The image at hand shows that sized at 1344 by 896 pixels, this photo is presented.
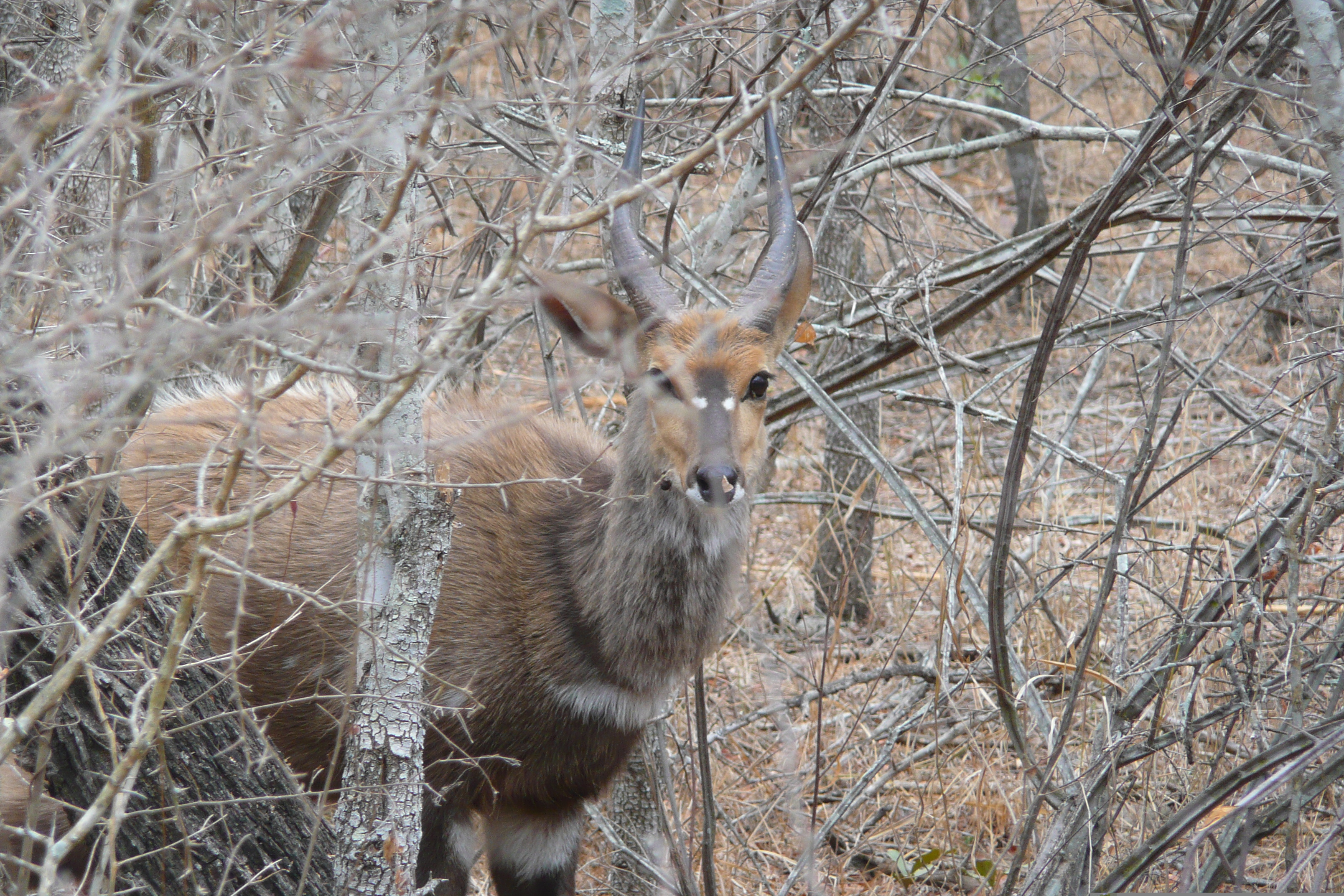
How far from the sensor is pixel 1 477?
9.56ft

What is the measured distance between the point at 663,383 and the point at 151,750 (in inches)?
72.9

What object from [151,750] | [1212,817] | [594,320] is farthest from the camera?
[1212,817]

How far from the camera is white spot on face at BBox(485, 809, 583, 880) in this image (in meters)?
4.42

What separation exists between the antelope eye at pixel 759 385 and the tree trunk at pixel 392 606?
123 cm

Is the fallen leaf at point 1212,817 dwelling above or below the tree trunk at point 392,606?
below

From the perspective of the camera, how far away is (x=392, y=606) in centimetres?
311

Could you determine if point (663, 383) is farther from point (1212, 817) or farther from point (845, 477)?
Result: point (845, 477)

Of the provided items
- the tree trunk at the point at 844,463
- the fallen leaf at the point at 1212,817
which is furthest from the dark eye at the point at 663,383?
the fallen leaf at the point at 1212,817

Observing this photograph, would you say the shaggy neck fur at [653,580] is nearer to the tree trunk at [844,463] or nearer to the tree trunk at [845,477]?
the tree trunk at [844,463]

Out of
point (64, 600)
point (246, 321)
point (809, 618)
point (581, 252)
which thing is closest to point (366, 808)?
point (64, 600)

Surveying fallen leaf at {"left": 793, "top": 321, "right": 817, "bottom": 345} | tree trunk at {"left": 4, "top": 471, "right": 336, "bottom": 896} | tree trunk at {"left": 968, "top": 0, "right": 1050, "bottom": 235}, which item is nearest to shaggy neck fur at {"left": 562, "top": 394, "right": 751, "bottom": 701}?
fallen leaf at {"left": 793, "top": 321, "right": 817, "bottom": 345}

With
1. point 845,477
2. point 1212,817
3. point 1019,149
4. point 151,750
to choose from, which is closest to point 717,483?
point 151,750

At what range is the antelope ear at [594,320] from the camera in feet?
12.6

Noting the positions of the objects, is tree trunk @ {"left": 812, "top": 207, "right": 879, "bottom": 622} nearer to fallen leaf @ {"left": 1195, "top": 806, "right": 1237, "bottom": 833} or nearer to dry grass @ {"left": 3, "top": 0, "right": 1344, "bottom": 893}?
dry grass @ {"left": 3, "top": 0, "right": 1344, "bottom": 893}
